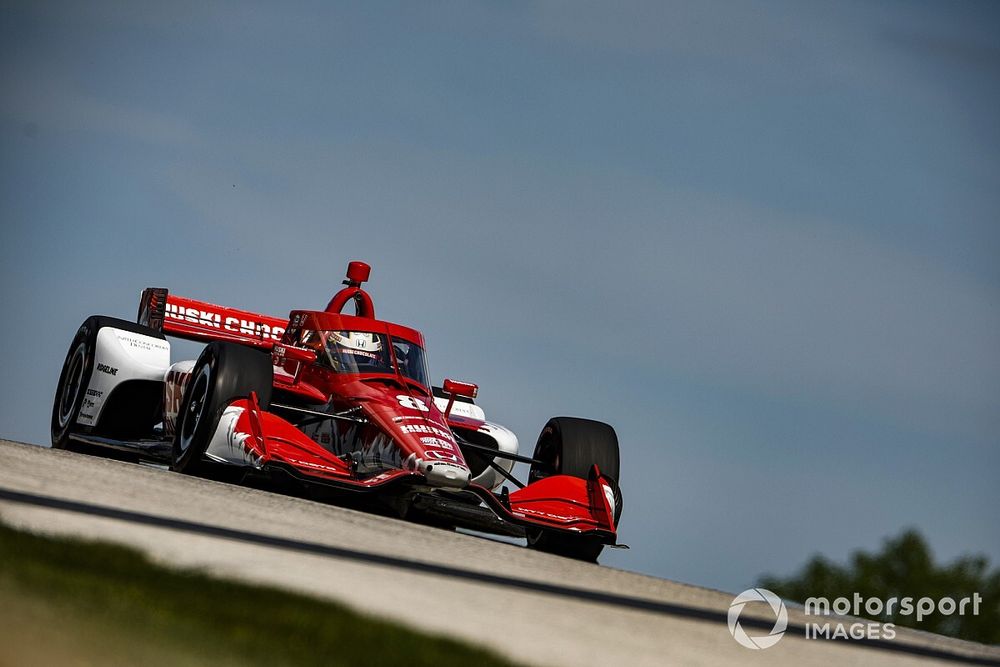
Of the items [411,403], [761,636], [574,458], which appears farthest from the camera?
[574,458]

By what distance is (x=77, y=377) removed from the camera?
42.4ft

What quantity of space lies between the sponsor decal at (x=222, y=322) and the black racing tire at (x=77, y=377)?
2.36 ft

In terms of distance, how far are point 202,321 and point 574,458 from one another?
4.40 m

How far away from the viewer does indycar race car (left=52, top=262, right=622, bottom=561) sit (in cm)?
973

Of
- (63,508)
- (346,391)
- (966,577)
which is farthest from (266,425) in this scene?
(966,577)

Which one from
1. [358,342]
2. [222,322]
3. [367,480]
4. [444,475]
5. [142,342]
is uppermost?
[222,322]

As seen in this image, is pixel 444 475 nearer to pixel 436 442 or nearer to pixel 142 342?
pixel 436 442

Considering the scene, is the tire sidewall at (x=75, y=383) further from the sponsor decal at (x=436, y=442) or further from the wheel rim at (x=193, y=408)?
the sponsor decal at (x=436, y=442)

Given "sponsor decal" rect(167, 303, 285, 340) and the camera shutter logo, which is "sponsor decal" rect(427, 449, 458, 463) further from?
"sponsor decal" rect(167, 303, 285, 340)

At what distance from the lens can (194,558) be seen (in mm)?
5484

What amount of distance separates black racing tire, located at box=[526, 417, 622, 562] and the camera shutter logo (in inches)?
138

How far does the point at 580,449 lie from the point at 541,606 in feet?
18.8

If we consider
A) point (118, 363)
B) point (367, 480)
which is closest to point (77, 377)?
point (118, 363)

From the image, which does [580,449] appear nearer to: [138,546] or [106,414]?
[106,414]
